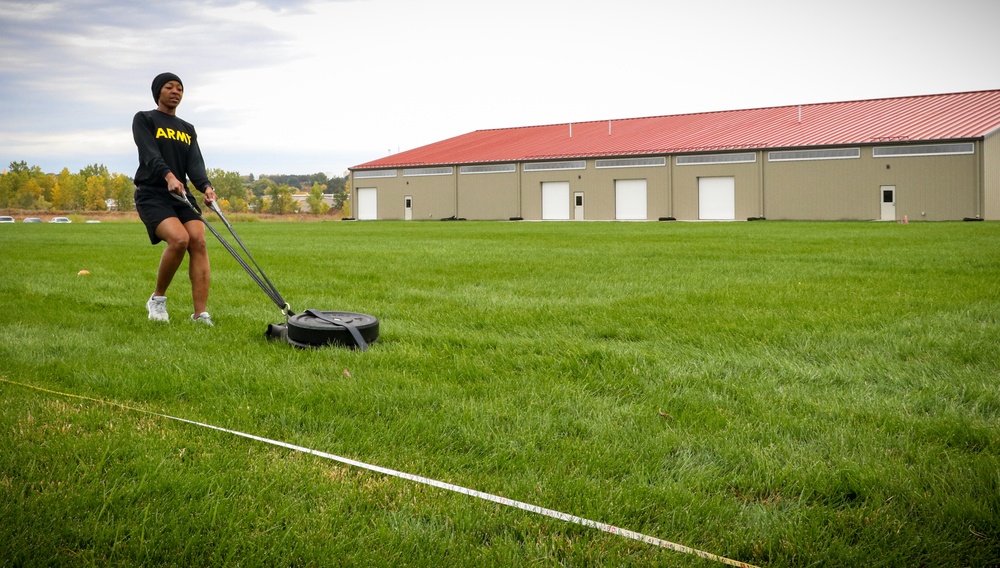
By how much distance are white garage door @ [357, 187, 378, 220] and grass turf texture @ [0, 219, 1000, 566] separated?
165 ft

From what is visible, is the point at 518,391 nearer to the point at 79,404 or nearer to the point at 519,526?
the point at 519,526

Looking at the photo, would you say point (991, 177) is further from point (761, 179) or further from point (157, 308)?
point (157, 308)

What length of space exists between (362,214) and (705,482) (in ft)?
187

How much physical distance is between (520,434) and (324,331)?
230cm

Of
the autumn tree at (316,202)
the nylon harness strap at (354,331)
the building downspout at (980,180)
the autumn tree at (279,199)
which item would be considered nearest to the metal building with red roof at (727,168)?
the building downspout at (980,180)

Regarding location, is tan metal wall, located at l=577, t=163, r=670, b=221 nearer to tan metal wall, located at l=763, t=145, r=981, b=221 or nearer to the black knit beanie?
tan metal wall, located at l=763, t=145, r=981, b=221

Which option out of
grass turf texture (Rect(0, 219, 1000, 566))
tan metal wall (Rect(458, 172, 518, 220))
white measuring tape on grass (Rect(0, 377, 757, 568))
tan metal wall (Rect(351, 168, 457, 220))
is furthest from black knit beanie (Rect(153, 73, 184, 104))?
tan metal wall (Rect(351, 168, 457, 220))

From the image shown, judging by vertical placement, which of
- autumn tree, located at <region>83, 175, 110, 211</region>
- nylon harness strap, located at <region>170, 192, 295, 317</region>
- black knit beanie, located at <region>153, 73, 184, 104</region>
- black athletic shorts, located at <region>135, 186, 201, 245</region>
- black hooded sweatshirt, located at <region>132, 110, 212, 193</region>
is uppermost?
autumn tree, located at <region>83, 175, 110, 211</region>

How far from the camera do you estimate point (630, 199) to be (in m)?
47.1

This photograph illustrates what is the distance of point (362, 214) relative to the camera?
58.9 meters

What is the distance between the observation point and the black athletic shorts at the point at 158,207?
6.84 m

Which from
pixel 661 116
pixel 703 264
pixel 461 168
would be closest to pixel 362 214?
pixel 461 168

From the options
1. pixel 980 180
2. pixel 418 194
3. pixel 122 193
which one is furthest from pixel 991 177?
pixel 122 193

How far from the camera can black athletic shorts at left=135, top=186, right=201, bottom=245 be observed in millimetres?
6844
